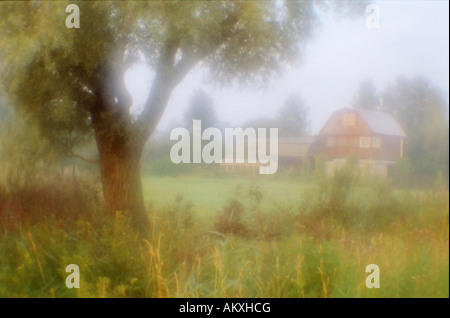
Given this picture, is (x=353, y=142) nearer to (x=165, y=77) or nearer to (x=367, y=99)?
(x=367, y=99)

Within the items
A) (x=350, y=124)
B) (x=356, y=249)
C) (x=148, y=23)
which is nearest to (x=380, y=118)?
(x=350, y=124)

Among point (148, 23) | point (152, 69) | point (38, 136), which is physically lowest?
point (38, 136)

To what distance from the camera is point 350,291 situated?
4.55m

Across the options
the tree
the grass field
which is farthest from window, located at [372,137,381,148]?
the tree

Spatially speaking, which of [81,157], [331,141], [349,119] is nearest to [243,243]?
[331,141]

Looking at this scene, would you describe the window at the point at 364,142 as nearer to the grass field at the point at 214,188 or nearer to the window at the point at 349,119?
the window at the point at 349,119

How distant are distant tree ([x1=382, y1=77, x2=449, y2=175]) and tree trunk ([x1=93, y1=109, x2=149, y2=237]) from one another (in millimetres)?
4145

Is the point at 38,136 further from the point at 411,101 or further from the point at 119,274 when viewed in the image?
the point at 411,101

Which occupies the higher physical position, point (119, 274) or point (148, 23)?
point (148, 23)

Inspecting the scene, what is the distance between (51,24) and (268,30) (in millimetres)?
3301

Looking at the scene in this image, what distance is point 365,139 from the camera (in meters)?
5.80

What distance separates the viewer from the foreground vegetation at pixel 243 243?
182 inches

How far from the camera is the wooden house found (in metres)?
5.64
